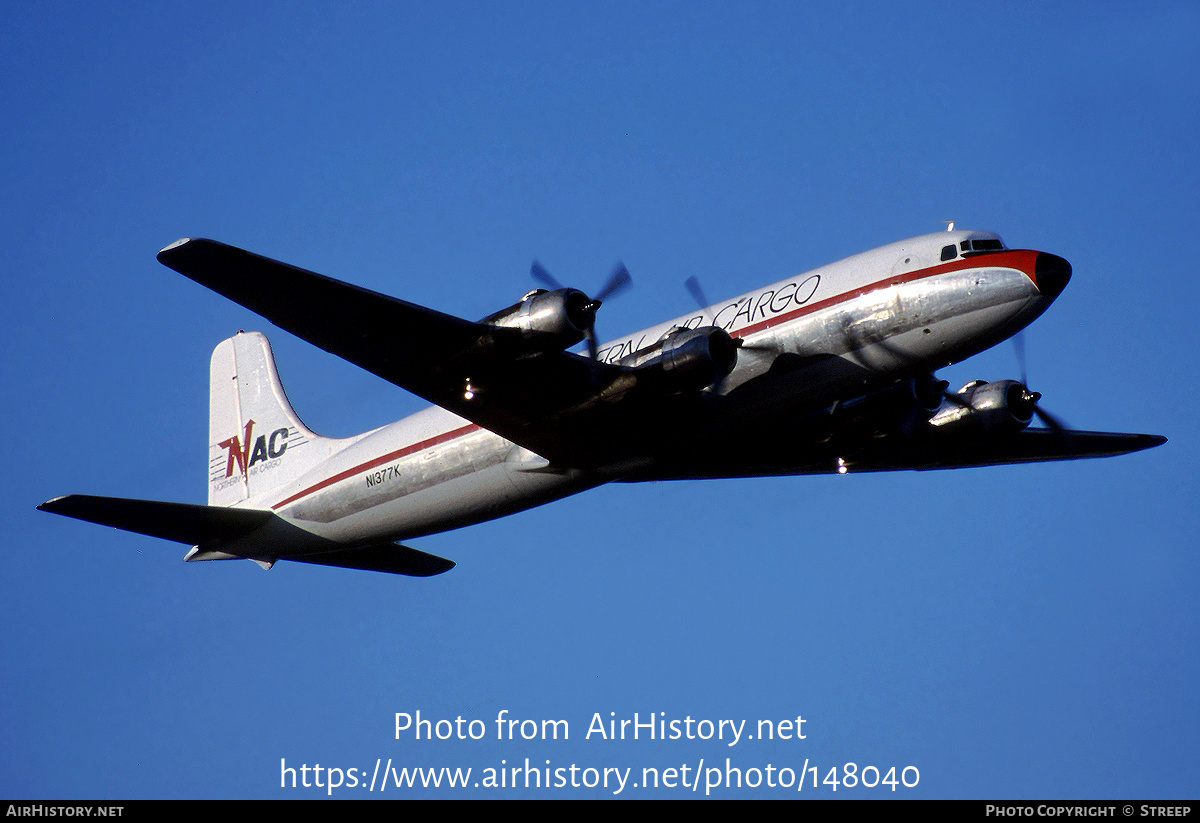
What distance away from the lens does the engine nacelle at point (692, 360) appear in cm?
2152

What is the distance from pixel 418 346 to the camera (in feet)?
72.9

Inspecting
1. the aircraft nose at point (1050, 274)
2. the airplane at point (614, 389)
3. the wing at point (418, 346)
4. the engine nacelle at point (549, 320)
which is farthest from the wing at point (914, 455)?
the aircraft nose at point (1050, 274)

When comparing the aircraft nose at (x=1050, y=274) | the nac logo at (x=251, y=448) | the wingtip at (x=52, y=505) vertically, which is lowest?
the wingtip at (x=52, y=505)

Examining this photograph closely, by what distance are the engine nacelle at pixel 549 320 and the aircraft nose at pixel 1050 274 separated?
25.5ft

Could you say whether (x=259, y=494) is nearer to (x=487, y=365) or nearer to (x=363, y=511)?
(x=363, y=511)

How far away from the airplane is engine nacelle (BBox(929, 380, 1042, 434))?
3 cm

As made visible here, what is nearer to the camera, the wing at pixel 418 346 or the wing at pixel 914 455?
the wing at pixel 418 346

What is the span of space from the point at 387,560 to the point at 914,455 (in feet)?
41.6

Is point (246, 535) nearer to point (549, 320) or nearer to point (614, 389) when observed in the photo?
point (614, 389)

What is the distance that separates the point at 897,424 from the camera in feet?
84.6

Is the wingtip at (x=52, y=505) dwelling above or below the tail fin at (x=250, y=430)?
below

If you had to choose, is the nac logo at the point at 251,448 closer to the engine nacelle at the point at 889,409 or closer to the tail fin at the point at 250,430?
the tail fin at the point at 250,430

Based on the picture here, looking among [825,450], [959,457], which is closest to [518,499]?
[825,450]
